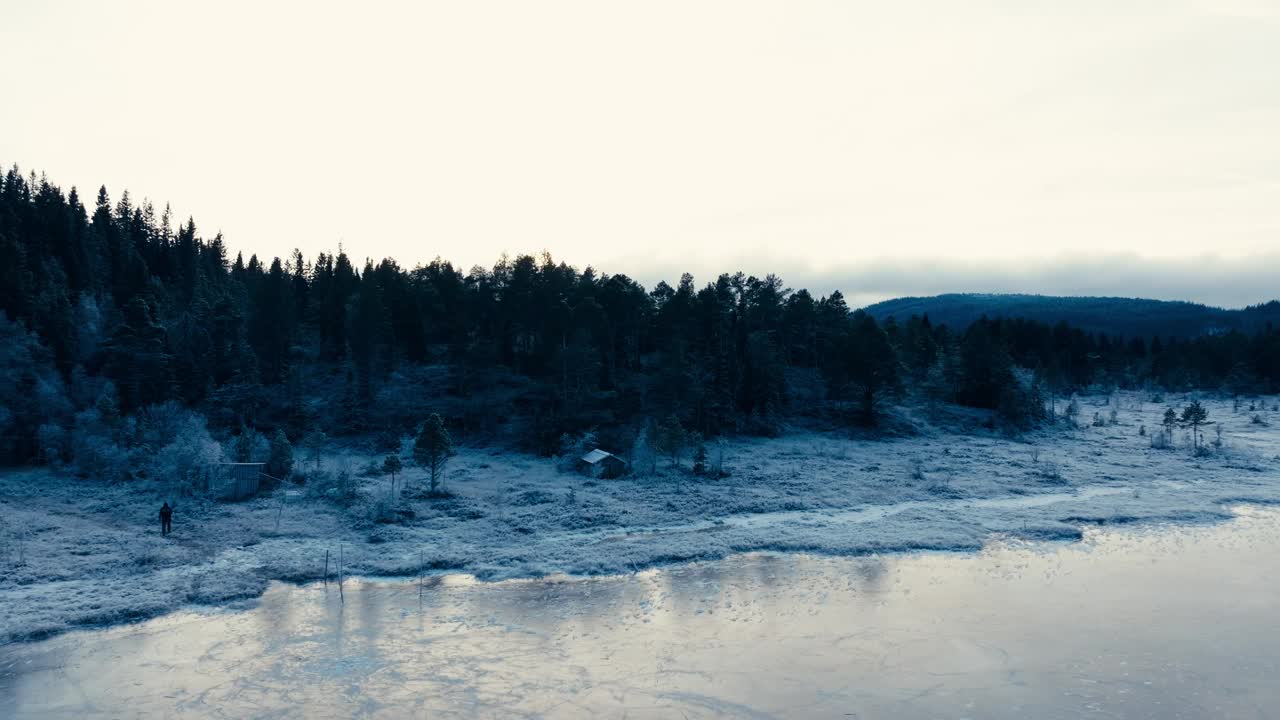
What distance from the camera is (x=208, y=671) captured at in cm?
1984

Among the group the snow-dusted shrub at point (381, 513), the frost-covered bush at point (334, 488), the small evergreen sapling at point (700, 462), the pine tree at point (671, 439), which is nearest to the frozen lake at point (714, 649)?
the snow-dusted shrub at point (381, 513)

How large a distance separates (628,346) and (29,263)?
6375cm

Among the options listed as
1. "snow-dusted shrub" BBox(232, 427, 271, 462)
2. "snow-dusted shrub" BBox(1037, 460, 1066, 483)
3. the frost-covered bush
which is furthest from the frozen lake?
"snow-dusted shrub" BBox(232, 427, 271, 462)

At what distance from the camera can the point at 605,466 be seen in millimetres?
47625

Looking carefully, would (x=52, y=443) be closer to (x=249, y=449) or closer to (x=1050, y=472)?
(x=249, y=449)

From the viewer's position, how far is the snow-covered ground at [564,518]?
1094 inches

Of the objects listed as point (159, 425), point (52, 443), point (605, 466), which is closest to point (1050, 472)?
point (605, 466)

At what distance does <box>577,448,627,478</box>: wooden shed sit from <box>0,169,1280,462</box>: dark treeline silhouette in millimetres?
6644

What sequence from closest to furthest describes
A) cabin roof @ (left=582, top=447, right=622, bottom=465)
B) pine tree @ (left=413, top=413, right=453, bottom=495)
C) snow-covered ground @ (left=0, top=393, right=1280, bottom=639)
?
snow-covered ground @ (left=0, top=393, right=1280, bottom=639)
pine tree @ (left=413, top=413, right=453, bottom=495)
cabin roof @ (left=582, top=447, right=622, bottom=465)

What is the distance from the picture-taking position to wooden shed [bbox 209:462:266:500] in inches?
1563

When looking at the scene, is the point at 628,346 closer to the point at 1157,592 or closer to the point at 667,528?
the point at 667,528

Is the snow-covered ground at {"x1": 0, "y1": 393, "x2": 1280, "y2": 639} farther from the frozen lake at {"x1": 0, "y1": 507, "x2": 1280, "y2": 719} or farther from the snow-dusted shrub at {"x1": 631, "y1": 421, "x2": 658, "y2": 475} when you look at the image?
the frozen lake at {"x1": 0, "y1": 507, "x2": 1280, "y2": 719}

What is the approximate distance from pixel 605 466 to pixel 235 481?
21.7 m

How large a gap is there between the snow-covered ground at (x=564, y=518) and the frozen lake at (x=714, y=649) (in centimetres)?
226
